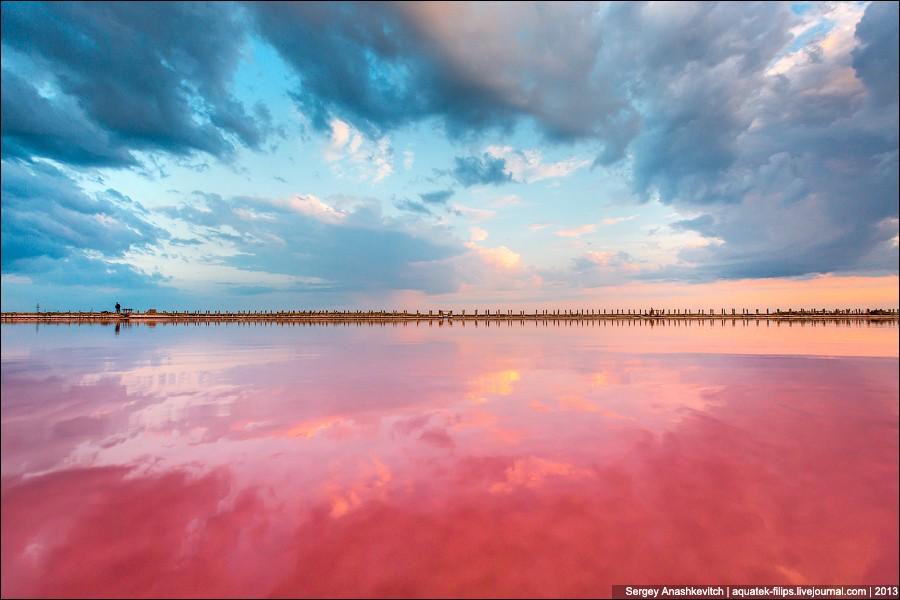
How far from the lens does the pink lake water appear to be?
205 inches

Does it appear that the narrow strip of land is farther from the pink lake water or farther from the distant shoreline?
the pink lake water

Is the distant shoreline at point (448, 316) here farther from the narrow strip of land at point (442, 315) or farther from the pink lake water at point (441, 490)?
the pink lake water at point (441, 490)

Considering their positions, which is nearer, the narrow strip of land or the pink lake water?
the pink lake water

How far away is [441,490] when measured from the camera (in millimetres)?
7047

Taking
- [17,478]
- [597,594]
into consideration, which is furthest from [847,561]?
[17,478]

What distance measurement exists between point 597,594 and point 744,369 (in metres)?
18.9

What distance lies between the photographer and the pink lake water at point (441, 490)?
522 cm

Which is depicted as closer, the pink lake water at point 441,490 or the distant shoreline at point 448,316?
the pink lake water at point 441,490

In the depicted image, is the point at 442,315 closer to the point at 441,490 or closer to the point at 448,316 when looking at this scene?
the point at 448,316

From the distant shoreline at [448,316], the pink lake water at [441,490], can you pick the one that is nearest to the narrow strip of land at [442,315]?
the distant shoreline at [448,316]

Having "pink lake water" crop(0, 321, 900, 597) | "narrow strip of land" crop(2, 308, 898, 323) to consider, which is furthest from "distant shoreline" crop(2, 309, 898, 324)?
"pink lake water" crop(0, 321, 900, 597)

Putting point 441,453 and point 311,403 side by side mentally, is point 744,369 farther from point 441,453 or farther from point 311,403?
point 311,403

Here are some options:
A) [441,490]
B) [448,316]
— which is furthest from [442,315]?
[441,490]

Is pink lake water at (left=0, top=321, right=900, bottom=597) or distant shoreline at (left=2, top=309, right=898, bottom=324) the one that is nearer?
pink lake water at (left=0, top=321, right=900, bottom=597)
